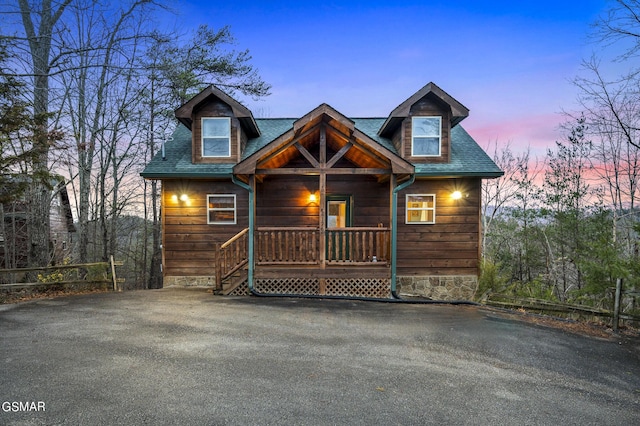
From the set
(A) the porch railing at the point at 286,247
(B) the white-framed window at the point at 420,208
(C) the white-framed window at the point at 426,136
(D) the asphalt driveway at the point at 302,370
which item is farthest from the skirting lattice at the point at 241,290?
(C) the white-framed window at the point at 426,136

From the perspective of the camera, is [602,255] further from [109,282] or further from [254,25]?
[254,25]

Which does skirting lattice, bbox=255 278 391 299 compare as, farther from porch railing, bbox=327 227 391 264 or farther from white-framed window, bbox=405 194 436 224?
white-framed window, bbox=405 194 436 224

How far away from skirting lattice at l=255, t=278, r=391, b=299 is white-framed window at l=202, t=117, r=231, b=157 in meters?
4.54

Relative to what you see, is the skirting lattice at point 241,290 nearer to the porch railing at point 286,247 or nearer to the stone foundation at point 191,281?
the porch railing at point 286,247

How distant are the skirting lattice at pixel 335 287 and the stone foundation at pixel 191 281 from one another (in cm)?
226

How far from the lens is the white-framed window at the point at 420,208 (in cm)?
1076

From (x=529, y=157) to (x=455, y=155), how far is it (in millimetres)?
9614

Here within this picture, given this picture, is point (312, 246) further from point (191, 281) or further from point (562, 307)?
point (562, 307)

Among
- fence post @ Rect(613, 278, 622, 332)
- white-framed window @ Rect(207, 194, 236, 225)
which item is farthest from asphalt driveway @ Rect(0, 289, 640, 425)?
white-framed window @ Rect(207, 194, 236, 225)

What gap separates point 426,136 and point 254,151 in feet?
18.7

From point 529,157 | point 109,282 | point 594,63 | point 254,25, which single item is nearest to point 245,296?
point 109,282

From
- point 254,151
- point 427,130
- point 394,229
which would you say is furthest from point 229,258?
point 427,130

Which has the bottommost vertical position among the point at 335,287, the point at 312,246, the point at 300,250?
the point at 335,287

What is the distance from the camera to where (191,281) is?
421 inches
